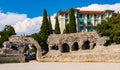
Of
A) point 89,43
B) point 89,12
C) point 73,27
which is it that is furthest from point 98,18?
point 89,43

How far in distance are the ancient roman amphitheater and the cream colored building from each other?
32429mm

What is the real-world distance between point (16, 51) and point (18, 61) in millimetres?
3107

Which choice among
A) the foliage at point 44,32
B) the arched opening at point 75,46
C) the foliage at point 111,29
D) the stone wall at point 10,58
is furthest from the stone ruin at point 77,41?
the stone wall at point 10,58

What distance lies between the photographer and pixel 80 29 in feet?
319

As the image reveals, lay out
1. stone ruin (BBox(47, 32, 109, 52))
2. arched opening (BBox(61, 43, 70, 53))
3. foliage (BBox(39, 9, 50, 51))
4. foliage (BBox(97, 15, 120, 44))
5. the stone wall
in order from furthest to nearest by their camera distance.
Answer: foliage (BBox(39, 9, 50, 51)), arched opening (BBox(61, 43, 70, 53)), stone ruin (BBox(47, 32, 109, 52)), foliage (BBox(97, 15, 120, 44)), the stone wall

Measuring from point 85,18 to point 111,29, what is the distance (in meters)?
44.3

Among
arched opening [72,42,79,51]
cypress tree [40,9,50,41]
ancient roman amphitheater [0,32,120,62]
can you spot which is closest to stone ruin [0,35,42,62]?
ancient roman amphitheater [0,32,120,62]

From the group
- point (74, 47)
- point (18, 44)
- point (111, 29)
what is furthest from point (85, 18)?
point (18, 44)

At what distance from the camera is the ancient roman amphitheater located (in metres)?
45.8

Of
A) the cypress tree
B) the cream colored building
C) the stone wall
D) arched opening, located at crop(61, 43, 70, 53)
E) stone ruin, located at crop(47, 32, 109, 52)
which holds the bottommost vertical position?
the stone wall

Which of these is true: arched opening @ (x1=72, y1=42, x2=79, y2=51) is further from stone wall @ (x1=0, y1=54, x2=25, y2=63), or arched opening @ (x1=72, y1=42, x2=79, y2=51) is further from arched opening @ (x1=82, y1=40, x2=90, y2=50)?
stone wall @ (x1=0, y1=54, x2=25, y2=63)

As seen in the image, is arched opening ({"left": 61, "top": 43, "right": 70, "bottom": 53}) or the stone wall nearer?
Result: the stone wall

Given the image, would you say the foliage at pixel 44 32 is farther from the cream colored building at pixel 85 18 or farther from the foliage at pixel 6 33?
the cream colored building at pixel 85 18

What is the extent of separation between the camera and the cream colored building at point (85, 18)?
96650 mm
